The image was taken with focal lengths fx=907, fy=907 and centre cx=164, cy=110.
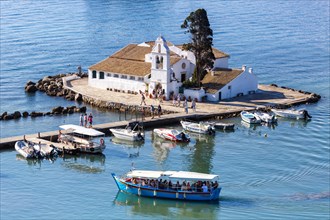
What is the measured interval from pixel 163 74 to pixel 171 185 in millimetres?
25962

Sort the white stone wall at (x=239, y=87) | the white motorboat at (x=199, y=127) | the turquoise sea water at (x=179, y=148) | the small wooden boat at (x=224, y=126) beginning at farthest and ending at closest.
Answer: the white stone wall at (x=239, y=87), the small wooden boat at (x=224, y=126), the white motorboat at (x=199, y=127), the turquoise sea water at (x=179, y=148)

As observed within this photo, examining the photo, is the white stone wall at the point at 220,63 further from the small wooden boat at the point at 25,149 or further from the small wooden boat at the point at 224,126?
the small wooden boat at the point at 25,149

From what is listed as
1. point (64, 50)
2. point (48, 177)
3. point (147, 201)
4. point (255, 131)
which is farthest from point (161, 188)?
point (64, 50)

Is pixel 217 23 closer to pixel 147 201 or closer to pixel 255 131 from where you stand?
pixel 255 131

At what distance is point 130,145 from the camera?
76.1m

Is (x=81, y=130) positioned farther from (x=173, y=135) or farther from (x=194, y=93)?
(x=194, y=93)

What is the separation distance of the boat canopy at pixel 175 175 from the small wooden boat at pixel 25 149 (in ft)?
36.4

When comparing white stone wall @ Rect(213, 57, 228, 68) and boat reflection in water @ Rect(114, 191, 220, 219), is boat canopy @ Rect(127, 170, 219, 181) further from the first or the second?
white stone wall @ Rect(213, 57, 228, 68)

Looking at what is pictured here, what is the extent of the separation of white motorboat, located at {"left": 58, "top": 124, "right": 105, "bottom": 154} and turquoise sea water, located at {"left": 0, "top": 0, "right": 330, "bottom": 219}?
81 cm

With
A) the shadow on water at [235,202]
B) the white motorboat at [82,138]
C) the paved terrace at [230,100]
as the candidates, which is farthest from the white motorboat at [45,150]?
the shadow on water at [235,202]

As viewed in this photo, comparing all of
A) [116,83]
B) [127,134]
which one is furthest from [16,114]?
[127,134]

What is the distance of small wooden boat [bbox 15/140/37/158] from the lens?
71750 mm

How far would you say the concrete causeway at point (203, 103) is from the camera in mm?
81500

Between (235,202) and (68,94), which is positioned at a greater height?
(68,94)
